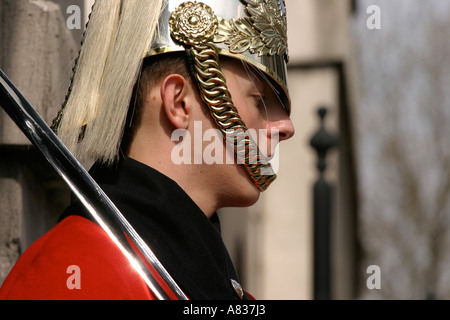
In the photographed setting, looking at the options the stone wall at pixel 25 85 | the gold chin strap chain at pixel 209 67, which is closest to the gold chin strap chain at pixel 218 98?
the gold chin strap chain at pixel 209 67

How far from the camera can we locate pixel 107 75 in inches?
108

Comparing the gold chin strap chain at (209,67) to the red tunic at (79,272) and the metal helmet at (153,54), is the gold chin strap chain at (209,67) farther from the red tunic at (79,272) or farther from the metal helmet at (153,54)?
the red tunic at (79,272)

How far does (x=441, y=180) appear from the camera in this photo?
23.9 meters

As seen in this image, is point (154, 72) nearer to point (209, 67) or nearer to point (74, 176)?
point (209, 67)

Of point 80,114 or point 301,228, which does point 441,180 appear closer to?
point 301,228

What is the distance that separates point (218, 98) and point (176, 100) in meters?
0.14

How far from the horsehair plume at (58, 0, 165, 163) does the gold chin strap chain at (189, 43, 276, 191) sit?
18cm

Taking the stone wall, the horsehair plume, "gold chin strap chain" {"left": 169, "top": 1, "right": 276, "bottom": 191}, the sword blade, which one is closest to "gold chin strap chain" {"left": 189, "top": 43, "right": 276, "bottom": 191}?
"gold chin strap chain" {"left": 169, "top": 1, "right": 276, "bottom": 191}

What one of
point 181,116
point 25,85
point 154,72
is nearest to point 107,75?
point 154,72

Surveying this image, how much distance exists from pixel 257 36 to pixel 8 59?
1221 mm

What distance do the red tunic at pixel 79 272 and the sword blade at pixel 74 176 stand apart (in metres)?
0.04

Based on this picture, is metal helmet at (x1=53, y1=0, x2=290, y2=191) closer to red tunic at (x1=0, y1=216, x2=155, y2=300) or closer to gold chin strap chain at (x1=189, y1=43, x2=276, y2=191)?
gold chin strap chain at (x1=189, y1=43, x2=276, y2=191)

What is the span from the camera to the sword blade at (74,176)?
240 cm

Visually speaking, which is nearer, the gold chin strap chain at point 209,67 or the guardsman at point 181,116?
the guardsman at point 181,116
